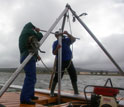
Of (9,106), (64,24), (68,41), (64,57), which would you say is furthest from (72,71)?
(9,106)

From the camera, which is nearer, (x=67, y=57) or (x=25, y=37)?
(x=25, y=37)

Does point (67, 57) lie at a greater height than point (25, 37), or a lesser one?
lesser

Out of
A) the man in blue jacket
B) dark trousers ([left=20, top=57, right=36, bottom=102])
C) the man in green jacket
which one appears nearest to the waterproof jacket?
the man in green jacket

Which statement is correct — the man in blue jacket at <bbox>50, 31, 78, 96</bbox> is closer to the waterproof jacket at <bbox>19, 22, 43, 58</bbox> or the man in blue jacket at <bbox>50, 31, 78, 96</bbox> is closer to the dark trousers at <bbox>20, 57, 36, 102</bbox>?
the waterproof jacket at <bbox>19, 22, 43, 58</bbox>

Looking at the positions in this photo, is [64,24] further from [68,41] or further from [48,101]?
[48,101]

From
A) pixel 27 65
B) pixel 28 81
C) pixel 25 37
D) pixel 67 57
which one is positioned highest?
pixel 25 37

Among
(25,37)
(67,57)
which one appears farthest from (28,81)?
(67,57)

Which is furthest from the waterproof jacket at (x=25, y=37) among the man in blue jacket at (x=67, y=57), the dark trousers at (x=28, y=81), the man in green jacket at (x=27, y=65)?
the man in blue jacket at (x=67, y=57)

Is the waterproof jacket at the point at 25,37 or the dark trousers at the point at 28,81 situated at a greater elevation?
the waterproof jacket at the point at 25,37

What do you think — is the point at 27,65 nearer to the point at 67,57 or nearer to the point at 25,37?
the point at 25,37

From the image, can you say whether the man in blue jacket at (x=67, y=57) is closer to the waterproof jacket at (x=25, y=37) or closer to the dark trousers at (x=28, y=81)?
the waterproof jacket at (x=25, y=37)

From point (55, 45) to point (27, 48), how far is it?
1.21 metres

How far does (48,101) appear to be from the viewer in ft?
15.4

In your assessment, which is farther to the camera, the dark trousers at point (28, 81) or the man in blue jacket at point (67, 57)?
the man in blue jacket at point (67, 57)
